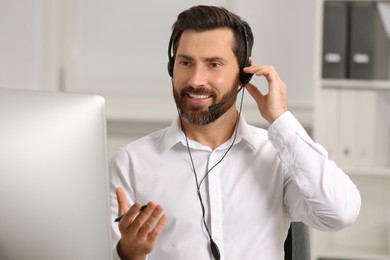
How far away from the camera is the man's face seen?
1568mm

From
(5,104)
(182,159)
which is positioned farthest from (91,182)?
(182,159)

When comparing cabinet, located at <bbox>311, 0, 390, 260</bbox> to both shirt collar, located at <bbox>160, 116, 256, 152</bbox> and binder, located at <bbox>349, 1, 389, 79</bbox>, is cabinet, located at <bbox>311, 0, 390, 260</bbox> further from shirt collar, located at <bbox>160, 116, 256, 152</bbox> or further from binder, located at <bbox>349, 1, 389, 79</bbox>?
shirt collar, located at <bbox>160, 116, 256, 152</bbox>

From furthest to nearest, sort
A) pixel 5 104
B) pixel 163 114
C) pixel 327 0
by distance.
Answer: pixel 163 114 < pixel 327 0 < pixel 5 104

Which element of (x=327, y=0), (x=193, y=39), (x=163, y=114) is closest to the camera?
(x=193, y=39)

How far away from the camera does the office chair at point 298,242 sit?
1.65 m

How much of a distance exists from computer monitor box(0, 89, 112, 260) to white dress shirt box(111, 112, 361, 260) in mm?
437

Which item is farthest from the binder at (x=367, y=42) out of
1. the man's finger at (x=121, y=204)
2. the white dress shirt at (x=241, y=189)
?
the man's finger at (x=121, y=204)

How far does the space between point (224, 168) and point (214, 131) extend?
0.08m

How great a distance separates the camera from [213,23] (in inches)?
62.8

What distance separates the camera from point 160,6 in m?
3.53

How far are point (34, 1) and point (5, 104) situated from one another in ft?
8.31

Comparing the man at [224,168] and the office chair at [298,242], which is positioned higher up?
the man at [224,168]

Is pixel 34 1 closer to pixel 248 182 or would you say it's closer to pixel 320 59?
pixel 320 59

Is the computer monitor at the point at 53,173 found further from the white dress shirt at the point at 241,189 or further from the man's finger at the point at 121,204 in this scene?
the white dress shirt at the point at 241,189
